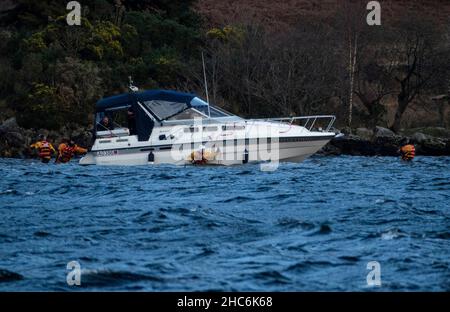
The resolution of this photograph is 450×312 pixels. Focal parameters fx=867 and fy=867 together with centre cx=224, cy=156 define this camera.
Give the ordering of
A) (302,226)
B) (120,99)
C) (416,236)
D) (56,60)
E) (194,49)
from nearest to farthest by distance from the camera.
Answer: (416,236), (302,226), (120,99), (56,60), (194,49)

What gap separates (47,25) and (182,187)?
111 feet

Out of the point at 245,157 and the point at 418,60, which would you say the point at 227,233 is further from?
the point at 418,60

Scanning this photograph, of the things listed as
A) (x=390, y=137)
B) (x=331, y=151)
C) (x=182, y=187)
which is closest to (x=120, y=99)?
(x=182, y=187)

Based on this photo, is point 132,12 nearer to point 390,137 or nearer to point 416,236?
point 390,137

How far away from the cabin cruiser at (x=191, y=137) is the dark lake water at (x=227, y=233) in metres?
3.48

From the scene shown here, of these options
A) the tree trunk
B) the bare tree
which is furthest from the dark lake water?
the bare tree

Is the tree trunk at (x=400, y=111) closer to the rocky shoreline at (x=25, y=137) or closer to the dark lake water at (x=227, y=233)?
the rocky shoreline at (x=25, y=137)

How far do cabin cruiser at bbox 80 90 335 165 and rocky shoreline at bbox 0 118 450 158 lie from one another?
11.2 meters

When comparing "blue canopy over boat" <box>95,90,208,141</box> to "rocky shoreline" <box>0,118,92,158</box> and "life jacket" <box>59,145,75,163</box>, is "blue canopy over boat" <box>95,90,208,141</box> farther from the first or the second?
"rocky shoreline" <box>0,118,92,158</box>

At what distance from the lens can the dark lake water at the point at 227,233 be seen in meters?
11.1

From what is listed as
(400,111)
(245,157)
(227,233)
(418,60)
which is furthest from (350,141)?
(227,233)

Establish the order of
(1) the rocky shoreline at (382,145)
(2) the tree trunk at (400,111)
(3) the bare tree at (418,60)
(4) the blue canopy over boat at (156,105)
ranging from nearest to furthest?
1. (4) the blue canopy over boat at (156,105)
2. (1) the rocky shoreline at (382,145)
3. (2) the tree trunk at (400,111)
4. (3) the bare tree at (418,60)

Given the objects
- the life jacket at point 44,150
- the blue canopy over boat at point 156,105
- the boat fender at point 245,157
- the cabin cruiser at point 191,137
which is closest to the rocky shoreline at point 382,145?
the cabin cruiser at point 191,137
